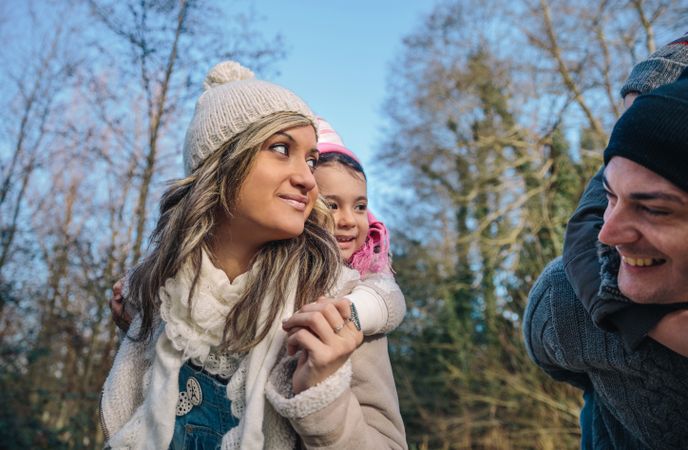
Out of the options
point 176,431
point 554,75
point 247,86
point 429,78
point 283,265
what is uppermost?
point 429,78

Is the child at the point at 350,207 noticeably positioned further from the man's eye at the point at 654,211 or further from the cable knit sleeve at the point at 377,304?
the man's eye at the point at 654,211

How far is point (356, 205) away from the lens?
96.0 inches

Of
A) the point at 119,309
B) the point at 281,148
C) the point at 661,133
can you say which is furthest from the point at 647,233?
the point at 119,309

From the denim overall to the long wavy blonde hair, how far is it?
0.18 metres

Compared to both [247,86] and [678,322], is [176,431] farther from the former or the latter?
[678,322]

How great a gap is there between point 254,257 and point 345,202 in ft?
1.92

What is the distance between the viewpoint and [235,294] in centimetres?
185

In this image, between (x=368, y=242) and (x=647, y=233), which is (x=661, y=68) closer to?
(x=647, y=233)

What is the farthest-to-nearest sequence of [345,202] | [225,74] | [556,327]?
[345,202], [225,74], [556,327]

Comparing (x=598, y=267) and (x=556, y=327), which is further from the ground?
(x=598, y=267)

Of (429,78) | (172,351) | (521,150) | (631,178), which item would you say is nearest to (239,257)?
(172,351)

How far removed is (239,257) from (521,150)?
1040 centimetres

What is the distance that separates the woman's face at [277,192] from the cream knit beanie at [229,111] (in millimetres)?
103

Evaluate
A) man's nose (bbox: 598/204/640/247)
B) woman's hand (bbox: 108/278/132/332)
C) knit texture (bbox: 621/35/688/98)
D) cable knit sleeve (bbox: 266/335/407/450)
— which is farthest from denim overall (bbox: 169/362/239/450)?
knit texture (bbox: 621/35/688/98)
